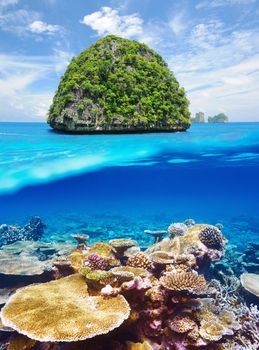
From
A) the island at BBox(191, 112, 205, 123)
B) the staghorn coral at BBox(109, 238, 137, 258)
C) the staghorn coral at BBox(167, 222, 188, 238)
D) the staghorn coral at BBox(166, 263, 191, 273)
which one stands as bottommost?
the staghorn coral at BBox(167, 222, 188, 238)

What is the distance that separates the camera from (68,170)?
2400 centimetres

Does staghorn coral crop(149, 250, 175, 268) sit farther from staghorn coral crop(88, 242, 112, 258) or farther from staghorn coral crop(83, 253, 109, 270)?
staghorn coral crop(88, 242, 112, 258)

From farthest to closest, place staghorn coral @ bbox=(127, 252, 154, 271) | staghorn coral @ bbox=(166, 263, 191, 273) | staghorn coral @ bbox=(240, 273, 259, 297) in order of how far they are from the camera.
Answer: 1. staghorn coral @ bbox=(240, 273, 259, 297)
2. staghorn coral @ bbox=(127, 252, 154, 271)
3. staghorn coral @ bbox=(166, 263, 191, 273)

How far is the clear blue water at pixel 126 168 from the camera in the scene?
19875 mm

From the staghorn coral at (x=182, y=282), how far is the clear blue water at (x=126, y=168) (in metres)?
12.1

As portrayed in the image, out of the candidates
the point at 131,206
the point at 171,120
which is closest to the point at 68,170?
the point at 171,120

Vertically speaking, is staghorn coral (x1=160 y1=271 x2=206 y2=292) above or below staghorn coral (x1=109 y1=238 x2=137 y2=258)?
above

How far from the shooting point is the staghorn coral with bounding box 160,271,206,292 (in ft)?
16.4

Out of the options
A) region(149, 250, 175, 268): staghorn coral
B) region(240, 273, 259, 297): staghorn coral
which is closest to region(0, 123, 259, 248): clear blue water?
region(240, 273, 259, 297): staghorn coral

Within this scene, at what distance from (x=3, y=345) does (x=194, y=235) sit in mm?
5581

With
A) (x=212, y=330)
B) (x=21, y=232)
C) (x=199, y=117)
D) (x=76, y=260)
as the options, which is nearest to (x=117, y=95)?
(x=21, y=232)

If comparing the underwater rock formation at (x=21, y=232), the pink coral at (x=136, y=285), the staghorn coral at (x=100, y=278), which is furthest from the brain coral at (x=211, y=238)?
the underwater rock formation at (x=21, y=232)

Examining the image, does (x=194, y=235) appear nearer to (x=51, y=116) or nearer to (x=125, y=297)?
(x=125, y=297)

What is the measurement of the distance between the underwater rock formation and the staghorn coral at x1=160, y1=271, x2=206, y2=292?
10.2 m
